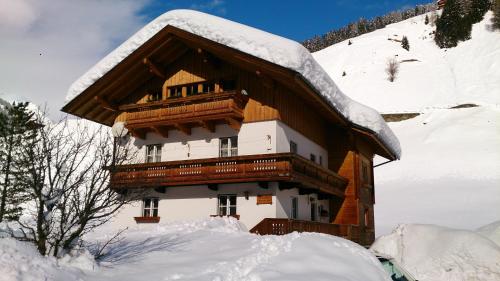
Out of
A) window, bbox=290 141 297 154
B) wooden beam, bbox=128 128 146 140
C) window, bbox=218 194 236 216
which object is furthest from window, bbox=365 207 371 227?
wooden beam, bbox=128 128 146 140

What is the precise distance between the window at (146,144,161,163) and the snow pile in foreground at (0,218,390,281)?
8837 mm

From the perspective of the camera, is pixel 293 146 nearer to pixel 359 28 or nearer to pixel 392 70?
pixel 392 70

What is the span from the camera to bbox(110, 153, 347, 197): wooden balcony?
693 inches

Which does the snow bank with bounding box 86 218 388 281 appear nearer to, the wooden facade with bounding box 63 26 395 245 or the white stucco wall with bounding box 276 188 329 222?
the wooden facade with bounding box 63 26 395 245

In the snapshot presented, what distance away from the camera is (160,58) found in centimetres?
2231

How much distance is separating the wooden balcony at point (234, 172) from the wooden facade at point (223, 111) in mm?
42

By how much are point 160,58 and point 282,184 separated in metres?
9.01

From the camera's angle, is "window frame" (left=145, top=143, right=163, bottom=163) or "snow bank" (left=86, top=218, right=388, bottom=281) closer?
"snow bank" (left=86, top=218, right=388, bottom=281)

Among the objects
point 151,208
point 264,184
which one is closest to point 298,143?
point 264,184

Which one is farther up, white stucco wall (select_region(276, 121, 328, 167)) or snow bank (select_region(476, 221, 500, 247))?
white stucco wall (select_region(276, 121, 328, 167))

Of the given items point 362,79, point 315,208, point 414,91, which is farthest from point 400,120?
point 315,208

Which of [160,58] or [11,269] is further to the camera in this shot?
[160,58]

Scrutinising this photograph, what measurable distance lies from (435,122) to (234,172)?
51373 mm

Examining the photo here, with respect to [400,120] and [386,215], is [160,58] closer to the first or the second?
[386,215]
